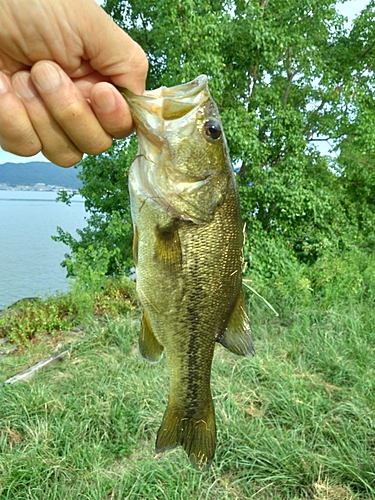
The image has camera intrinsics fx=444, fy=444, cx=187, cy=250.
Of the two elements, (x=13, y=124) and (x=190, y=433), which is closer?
(x=13, y=124)

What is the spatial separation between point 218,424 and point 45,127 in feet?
9.55

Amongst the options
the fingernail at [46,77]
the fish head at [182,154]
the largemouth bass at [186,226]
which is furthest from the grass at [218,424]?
the fingernail at [46,77]

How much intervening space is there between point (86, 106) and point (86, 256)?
22.9 ft

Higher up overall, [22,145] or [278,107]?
[278,107]

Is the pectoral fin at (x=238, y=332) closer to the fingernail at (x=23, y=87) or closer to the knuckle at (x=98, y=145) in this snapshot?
the knuckle at (x=98, y=145)

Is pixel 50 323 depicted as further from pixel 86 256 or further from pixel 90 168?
pixel 90 168

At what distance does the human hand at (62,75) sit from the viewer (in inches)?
58.1

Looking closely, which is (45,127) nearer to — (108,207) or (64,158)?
(64,158)

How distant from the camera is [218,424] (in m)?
3.71

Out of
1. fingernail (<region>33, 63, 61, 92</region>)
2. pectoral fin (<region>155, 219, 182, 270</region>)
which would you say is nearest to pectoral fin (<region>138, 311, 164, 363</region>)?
pectoral fin (<region>155, 219, 182, 270</region>)

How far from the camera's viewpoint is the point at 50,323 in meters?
6.12

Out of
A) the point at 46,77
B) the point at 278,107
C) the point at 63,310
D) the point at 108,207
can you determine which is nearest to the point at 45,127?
the point at 46,77

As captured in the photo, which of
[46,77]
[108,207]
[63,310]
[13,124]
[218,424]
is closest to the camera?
[46,77]

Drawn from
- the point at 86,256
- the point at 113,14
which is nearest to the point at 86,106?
the point at 86,256
